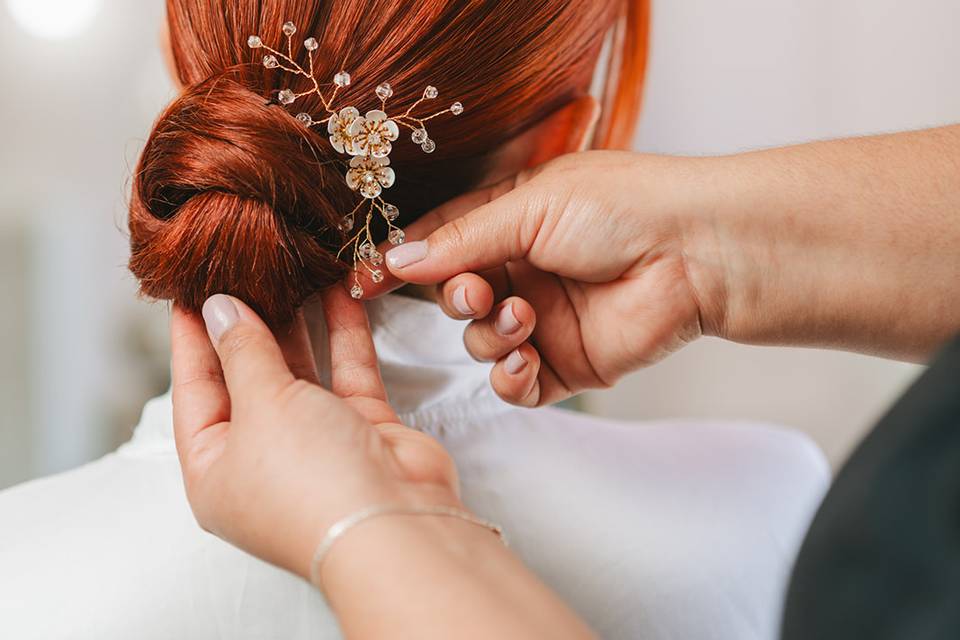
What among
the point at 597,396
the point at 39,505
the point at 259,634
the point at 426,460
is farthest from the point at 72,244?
the point at 426,460

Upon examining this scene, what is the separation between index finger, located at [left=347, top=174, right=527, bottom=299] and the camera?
Result: 660 mm

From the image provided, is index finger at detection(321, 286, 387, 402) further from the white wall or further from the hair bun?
the white wall

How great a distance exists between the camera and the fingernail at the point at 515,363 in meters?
0.72

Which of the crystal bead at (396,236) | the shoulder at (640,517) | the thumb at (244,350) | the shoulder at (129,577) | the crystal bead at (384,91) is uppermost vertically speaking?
the crystal bead at (384,91)

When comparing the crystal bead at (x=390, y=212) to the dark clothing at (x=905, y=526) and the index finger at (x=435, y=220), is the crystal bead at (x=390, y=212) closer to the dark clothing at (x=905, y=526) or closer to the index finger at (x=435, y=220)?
the index finger at (x=435, y=220)

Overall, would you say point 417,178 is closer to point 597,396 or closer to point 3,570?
point 3,570

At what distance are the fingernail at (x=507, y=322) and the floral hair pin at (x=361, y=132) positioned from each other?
0.38 ft

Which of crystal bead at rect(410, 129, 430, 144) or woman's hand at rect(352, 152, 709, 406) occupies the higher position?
crystal bead at rect(410, 129, 430, 144)

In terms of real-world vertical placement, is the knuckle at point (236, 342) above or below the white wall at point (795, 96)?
above

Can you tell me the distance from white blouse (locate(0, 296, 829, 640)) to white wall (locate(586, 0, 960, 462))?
81 centimetres

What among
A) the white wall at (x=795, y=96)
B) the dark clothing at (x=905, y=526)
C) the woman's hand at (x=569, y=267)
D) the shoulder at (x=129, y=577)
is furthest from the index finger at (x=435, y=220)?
the white wall at (x=795, y=96)

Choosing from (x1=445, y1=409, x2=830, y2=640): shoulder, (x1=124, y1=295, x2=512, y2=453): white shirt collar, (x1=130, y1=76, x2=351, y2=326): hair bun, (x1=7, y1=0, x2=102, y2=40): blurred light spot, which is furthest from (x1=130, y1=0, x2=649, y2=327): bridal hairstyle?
(x1=7, y1=0, x2=102, y2=40): blurred light spot

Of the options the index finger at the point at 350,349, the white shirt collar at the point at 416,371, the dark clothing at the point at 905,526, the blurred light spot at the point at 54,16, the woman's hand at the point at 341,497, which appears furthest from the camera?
the blurred light spot at the point at 54,16

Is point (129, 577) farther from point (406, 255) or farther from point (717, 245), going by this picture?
point (717, 245)
